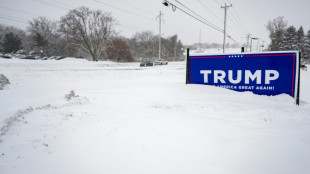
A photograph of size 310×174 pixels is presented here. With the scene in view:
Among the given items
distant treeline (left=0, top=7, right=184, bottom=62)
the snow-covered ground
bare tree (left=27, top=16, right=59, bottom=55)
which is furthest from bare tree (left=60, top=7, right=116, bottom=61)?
the snow-covered ground

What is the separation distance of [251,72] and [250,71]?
0.17ft

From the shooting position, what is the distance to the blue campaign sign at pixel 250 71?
590cm

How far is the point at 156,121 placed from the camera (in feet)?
12.9

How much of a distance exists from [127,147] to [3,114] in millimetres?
3988

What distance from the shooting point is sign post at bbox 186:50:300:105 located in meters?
5.87

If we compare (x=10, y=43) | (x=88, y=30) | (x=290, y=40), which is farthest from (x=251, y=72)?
(x=10, y=43)

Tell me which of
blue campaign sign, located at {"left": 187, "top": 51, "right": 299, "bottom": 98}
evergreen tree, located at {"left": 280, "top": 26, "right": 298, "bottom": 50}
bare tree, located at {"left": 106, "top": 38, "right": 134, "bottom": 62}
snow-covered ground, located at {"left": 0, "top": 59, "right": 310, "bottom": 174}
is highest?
evergreen tree, located at {"left": 280, "top": 26, "right": 298, "bottom": 50}

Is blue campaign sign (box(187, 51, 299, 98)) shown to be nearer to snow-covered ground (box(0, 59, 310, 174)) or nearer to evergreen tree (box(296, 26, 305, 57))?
snow-covered ground (box(0, 59, 310, 174))

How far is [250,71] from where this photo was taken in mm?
6520

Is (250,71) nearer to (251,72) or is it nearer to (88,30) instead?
(251,72)

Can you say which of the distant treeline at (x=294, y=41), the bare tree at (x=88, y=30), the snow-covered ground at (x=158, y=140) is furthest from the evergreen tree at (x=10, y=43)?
the distant treeline at (x=294, y=41)

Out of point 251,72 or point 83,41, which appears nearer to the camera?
point 251,72

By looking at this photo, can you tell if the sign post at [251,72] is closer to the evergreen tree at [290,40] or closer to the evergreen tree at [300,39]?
the evergreen tree at [290,40]

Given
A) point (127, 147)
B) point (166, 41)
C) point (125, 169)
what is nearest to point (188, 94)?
point (127, 147)
